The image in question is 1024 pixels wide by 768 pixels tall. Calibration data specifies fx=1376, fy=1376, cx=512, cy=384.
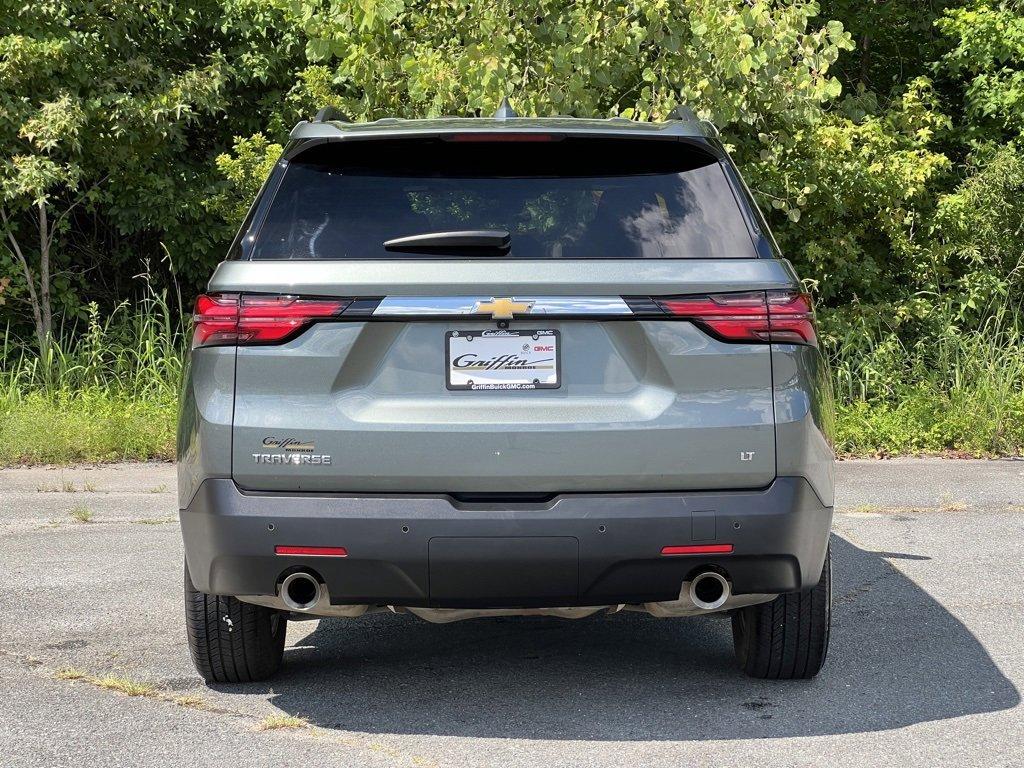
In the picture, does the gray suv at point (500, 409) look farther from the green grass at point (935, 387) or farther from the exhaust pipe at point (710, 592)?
the green grass at point (935, 387)

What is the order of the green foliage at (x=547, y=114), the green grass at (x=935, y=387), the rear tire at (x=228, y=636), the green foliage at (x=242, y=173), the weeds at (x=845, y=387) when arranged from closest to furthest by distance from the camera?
the rear tire at (x=228, y=636) < the green foliage at (x=547, y=114) < the weeds at (x=845, y=387) < the green grass at (x=935, y=387) < the green foliage at (x=242, y=173)

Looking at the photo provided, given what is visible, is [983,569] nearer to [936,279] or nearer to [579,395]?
[579,395]

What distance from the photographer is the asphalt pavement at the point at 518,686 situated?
395 cm

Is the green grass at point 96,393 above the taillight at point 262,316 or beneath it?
beneath

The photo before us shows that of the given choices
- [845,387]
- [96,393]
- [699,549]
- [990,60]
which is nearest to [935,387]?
[845,387]

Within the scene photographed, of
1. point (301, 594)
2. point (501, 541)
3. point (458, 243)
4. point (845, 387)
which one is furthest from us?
point (845, 387)

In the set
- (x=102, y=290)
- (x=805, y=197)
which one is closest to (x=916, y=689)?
(x=805, y=197)

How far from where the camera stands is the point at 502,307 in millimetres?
3801

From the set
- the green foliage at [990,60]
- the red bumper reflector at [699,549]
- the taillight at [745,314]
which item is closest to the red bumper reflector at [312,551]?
the red bumper reflector at [699,549]

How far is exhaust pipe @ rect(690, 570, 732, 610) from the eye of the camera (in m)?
3.96

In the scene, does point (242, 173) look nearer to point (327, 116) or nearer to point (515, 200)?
point (327, 116)

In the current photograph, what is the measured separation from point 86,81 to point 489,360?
9.00 metres

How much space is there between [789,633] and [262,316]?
200 cm

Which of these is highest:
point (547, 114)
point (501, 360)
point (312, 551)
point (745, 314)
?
point (745, 314)
